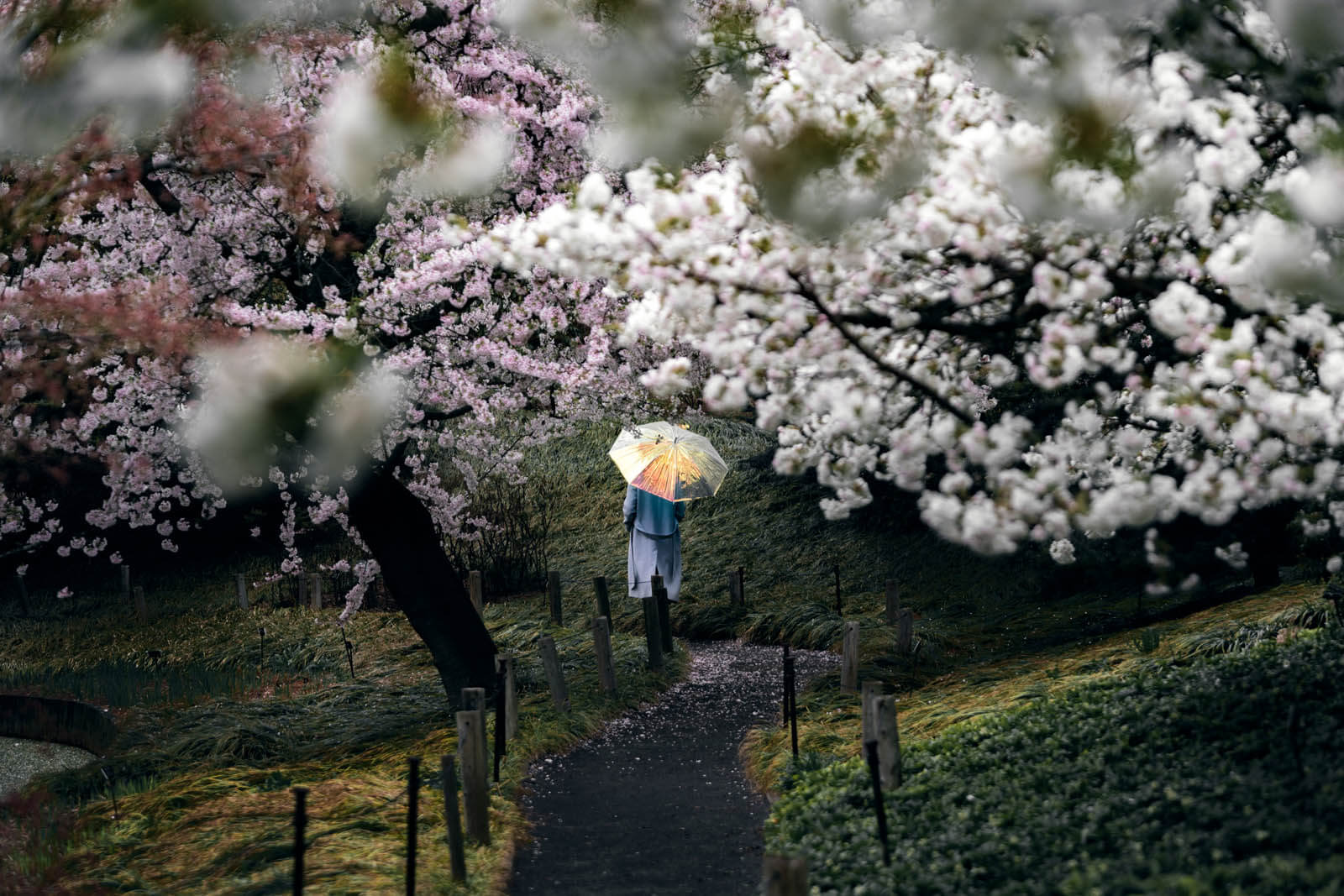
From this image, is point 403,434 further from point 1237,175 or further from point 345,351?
point 1237,175

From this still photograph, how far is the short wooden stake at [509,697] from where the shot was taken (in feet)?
25.7

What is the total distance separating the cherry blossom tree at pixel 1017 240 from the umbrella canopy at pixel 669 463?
8.16 meters

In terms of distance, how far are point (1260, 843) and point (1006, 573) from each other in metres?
9.87

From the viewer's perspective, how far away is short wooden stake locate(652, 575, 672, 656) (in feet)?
37.9

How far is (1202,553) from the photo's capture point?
10.4 m

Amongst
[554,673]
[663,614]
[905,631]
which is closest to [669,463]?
[663,614]

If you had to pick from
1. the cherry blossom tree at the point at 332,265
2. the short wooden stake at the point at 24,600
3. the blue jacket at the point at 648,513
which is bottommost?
the short wooden stake at the point at 24,600

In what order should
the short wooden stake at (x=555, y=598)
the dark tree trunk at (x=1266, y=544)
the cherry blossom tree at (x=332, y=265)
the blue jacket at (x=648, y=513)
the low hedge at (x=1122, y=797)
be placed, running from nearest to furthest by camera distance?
1. the low hedge at (x=1122, y=797)
2. the cherry blossom tree at (x=332, y=265)
3. the dark tree trunk at (x=1266, y=544)
4. the blue jacket at (x=648, y=513)
5. the short wooden stake at (x=555, y=598)

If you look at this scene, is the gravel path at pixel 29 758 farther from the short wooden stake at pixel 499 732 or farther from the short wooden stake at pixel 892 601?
the short wooden stake at pixel 892 601

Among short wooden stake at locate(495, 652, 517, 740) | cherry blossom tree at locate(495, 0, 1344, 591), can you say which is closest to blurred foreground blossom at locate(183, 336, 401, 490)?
short wooden stake at locate(495, 652, 517, 740)

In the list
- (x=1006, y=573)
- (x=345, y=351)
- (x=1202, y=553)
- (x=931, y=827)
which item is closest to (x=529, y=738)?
(x=345, y=351)

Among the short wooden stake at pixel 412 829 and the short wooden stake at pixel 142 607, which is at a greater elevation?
the short wooden stake at pixel 142 607

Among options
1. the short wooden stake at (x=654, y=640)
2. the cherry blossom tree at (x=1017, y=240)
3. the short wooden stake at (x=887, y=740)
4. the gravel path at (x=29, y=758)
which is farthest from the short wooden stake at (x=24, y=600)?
the cherry blossom tree at (x=1017, y=240)

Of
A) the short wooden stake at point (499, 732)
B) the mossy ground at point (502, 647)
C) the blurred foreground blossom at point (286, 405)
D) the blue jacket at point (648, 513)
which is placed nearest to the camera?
the mossy ground at point (502, 647)
